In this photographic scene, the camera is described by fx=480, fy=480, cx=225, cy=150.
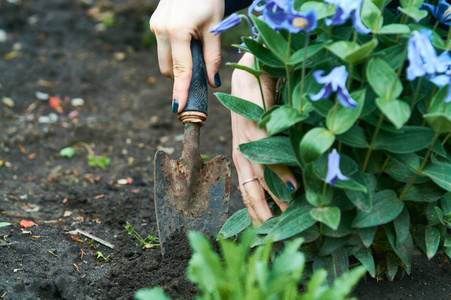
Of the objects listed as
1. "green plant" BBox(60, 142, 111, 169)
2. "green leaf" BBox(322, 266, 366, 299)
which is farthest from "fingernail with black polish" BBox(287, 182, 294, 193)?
"green plant" BBox(60, 142, 111, 169)

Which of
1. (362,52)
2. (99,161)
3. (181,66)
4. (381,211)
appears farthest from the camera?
(99,161)

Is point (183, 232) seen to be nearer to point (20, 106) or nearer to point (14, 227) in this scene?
point (14, 227)

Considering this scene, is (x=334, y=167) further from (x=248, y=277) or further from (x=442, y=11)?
(x=442, y=11)

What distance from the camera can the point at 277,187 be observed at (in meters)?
1.63

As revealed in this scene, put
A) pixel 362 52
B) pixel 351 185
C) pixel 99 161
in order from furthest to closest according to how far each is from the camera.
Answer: pixel 99 161
pixel 351 185
pixel 362 52

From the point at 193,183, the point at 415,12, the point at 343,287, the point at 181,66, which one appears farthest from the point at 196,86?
the point at 343,287

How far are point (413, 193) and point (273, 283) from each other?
0.63 m

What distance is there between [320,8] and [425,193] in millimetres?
662

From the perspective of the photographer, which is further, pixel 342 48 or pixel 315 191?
→ pixel 315 191

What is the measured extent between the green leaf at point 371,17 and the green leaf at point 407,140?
0.30m

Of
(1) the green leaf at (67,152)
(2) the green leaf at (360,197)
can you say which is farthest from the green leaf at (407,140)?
(1) the green leaf at (67,152)

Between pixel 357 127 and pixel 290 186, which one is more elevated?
pixel 357 127

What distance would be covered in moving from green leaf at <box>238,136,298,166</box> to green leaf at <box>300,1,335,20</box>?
40cm

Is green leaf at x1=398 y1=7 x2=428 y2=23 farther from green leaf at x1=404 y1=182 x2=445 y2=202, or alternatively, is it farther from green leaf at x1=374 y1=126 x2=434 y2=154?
green leaf at x1=404 y1=182 x2=445 y2=202
